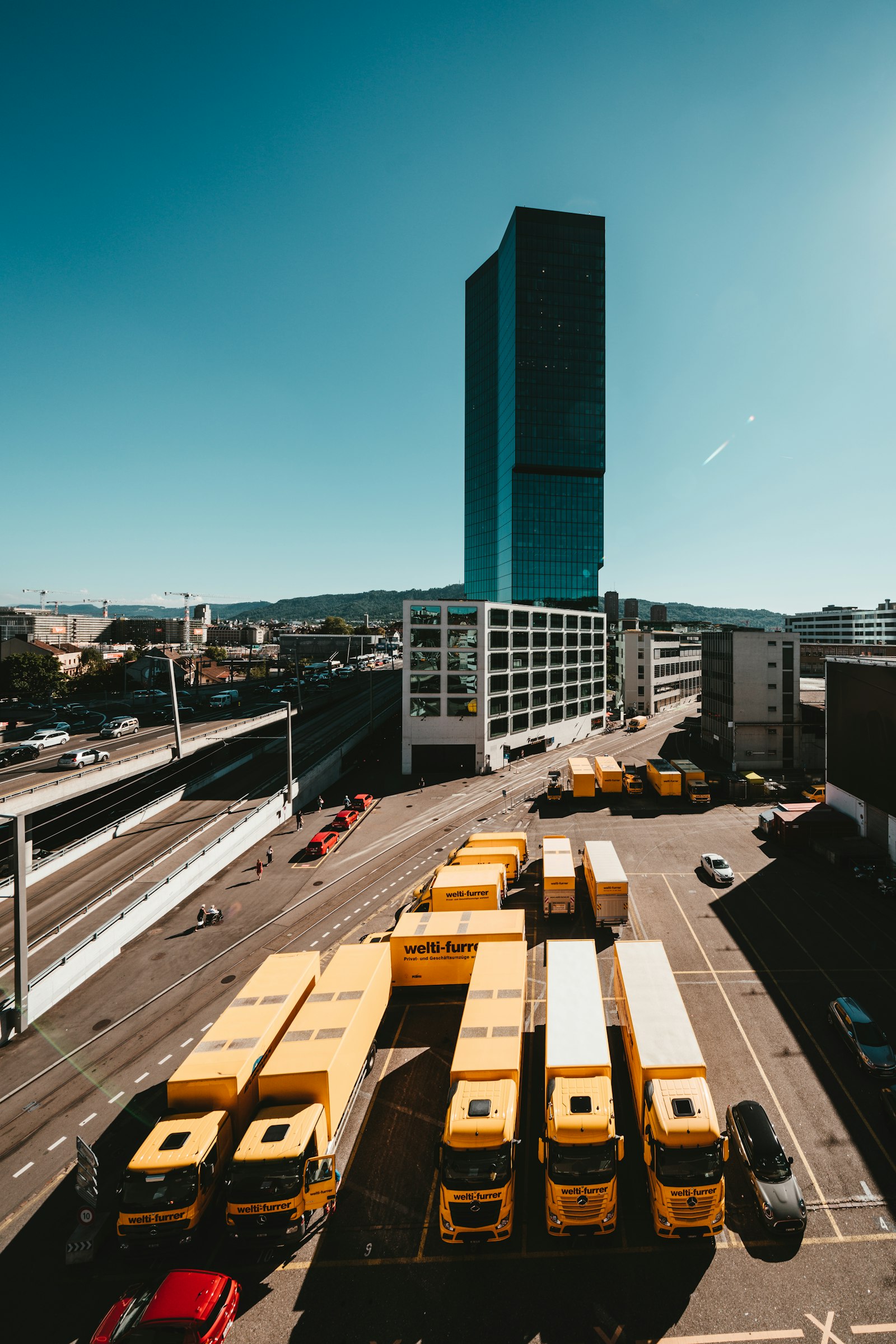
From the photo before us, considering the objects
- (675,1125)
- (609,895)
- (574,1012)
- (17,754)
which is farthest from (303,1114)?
(17,754)

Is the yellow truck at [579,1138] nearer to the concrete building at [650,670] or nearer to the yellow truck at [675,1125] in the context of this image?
the yellow truck at [675,1125]

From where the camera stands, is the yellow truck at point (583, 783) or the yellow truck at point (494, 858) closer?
the yellow truck at point (494, 858)

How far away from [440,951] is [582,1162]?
1067cm

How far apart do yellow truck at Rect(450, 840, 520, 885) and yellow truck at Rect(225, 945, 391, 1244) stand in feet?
48.3

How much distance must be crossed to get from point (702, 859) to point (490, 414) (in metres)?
148

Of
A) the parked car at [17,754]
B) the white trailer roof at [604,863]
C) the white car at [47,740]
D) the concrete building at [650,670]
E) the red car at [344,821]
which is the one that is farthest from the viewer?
the concrete building at [650,670]

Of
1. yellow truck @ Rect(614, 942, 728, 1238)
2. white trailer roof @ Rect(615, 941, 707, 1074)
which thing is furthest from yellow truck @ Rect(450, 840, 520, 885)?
yellow truck @ Rect(614, 942, 728, 1238)

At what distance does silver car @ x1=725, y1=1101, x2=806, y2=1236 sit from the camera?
13.9 metres

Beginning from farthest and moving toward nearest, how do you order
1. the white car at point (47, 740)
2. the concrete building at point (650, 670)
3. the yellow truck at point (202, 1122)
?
the concrete building at point (650, 670) < the white car at point (47, 740) < the yellow truck at point (202, 1122)

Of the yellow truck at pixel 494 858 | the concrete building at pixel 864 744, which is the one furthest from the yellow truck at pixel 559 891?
the concrete building at pixel 864 744

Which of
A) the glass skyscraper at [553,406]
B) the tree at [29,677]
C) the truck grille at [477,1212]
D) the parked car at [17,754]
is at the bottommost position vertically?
the truck grille at [477,1212]

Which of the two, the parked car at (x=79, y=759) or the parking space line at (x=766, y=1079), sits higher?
the parked car at (x=79, y=759)

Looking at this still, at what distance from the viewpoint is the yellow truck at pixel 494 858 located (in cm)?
3381

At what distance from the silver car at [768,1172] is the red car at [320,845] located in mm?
30896
